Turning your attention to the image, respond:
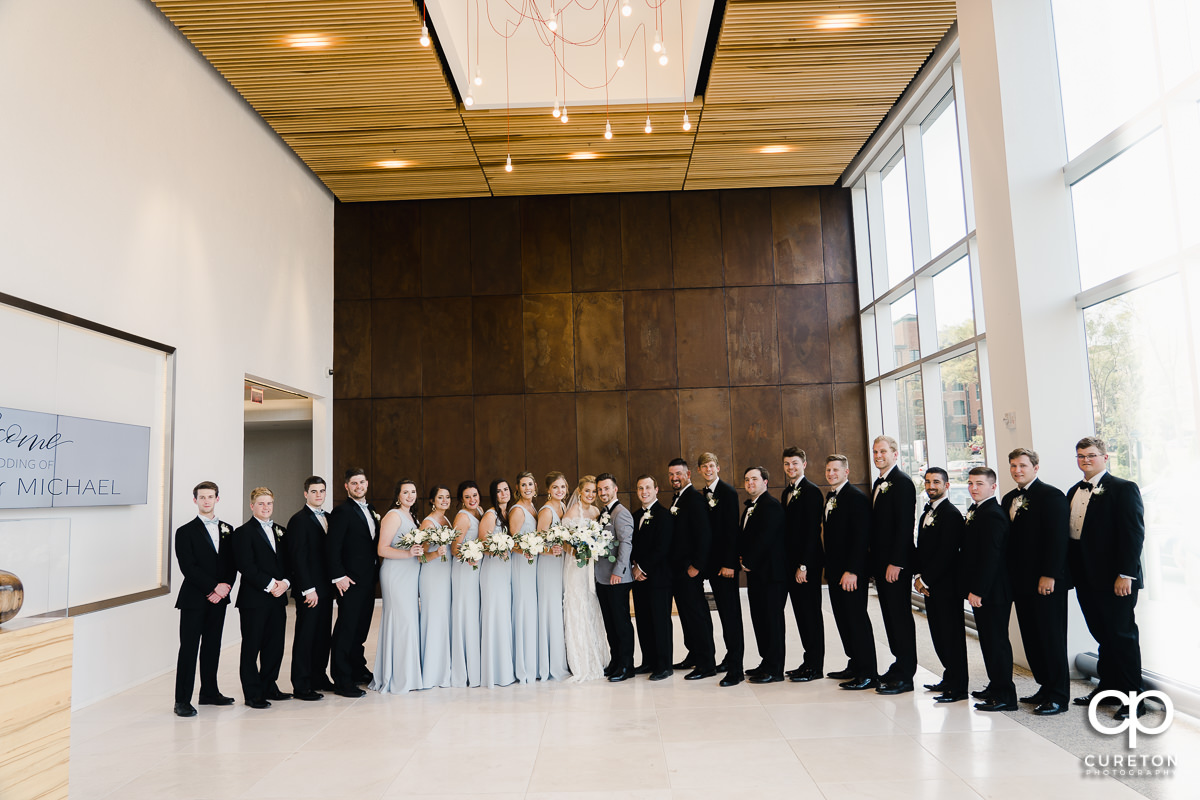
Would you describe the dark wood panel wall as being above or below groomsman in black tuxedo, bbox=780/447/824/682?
above

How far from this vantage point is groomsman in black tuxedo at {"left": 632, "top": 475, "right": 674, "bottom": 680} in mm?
6594

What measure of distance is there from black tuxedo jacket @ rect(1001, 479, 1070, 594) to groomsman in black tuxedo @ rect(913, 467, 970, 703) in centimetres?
34

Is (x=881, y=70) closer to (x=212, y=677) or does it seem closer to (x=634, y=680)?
(x=634, y=680)

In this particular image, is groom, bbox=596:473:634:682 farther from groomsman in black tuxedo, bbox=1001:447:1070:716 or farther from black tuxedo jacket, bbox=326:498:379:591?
groomsman in black tuxedo, bbox=1001:447:1070:716

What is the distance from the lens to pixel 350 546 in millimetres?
6410

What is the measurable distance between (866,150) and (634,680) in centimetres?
802

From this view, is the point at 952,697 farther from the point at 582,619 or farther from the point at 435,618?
the point at 435,618

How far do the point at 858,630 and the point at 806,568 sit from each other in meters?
0.59

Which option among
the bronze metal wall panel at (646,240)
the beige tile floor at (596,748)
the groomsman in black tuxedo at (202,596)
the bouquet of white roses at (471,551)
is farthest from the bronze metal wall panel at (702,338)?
the groomsman in black tuxedo at (202,596)

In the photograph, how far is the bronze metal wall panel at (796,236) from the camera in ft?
40.0

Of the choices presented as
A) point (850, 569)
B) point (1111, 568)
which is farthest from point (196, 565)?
point (1111, 568)

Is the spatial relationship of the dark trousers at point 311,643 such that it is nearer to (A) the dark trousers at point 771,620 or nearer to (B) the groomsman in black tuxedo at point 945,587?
(A) the dark trousers at point 771,620

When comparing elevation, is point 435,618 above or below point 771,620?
above

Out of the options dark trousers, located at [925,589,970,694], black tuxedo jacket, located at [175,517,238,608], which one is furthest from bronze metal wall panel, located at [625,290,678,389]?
black tuxedo jacket, located at [175,517,238,608]
